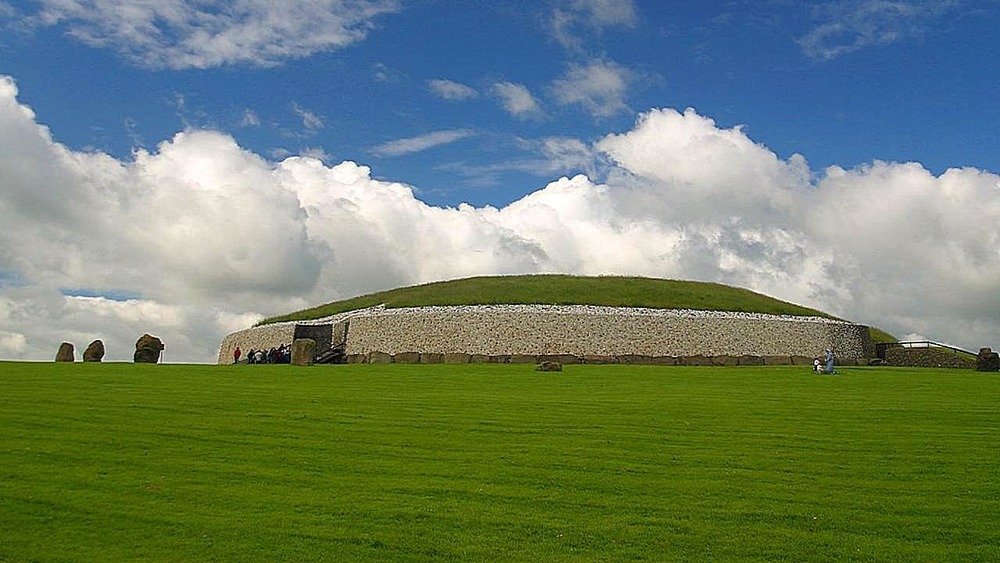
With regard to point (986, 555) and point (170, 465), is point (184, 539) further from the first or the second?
point (986, 555)

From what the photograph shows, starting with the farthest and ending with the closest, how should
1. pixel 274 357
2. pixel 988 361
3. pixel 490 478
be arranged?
pixel 274 357 → pixel 988 361 → pixel 490 478

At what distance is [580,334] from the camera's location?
44688 millimetres

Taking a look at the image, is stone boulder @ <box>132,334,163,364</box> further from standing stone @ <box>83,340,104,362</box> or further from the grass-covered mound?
the grass-covered mound

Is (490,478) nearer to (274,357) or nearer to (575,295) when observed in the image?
(274,357)

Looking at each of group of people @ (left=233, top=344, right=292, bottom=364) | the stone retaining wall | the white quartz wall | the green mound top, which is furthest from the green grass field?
the green mound top

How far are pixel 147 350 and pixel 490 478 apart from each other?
1275 inches

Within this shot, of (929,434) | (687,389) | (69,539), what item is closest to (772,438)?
(929,434)

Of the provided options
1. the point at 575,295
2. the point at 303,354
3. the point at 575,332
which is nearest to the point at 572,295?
the point at 575,295

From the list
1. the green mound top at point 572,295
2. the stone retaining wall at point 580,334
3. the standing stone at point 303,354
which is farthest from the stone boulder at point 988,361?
the standing stone at point 303,354

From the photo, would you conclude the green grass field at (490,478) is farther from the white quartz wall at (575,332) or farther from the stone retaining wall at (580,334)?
the white quartz wall at (575,332)

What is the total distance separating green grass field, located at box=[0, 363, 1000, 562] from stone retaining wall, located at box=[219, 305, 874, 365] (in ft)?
72.2

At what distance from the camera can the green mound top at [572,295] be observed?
49531 millimetres

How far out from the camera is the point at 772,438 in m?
16.4

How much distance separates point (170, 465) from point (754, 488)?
9.08m
